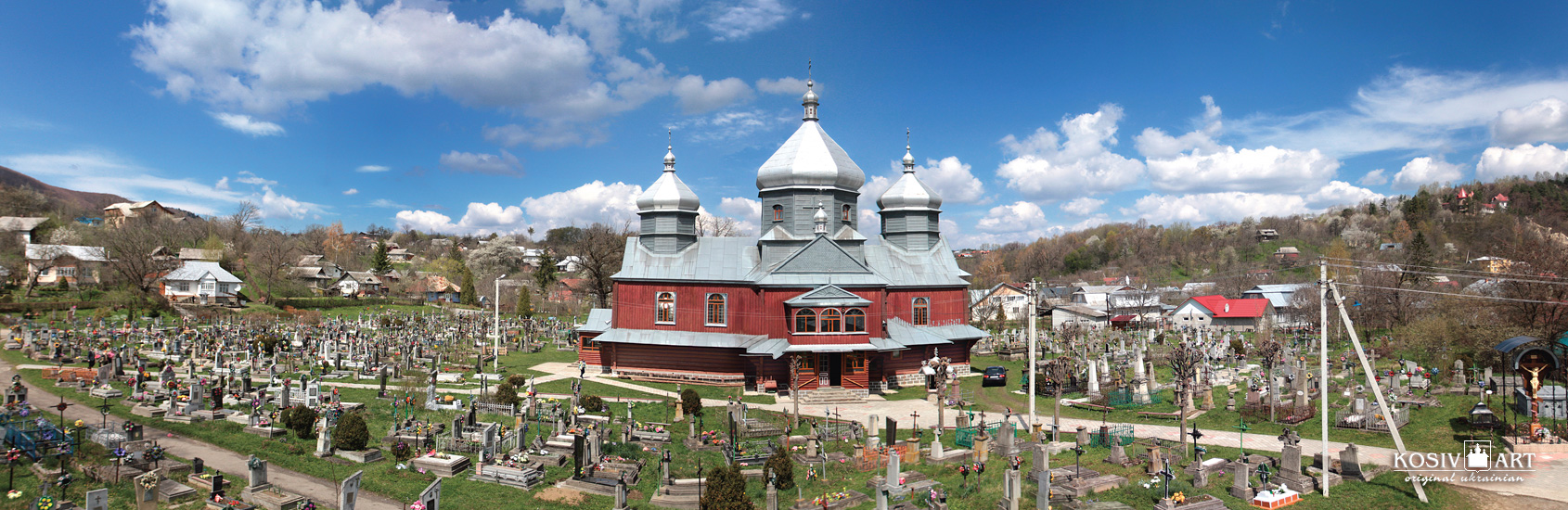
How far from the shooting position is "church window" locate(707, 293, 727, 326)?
2978 cm

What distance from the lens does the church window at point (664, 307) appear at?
100 feet

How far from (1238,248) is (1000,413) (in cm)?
10146

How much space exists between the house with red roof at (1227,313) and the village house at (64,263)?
8131cm

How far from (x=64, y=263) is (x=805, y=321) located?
5801 cm

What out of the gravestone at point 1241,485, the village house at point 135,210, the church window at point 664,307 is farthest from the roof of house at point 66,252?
the gravestone at point 1241,485

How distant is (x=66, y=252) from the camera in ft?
170

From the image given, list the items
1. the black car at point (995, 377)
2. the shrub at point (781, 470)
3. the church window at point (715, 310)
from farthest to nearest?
the church window at point (715, 310), the black car at point (995, 377), the shrub at point (781, 470)

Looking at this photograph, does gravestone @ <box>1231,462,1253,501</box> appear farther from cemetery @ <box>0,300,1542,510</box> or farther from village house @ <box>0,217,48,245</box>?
village house @ <box>0,217,48,245</box>

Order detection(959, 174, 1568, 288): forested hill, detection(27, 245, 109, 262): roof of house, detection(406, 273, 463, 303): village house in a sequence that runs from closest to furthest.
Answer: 1. detection(27, 245, 109, 262): roof of house
2. detection(406, 273, 463, 303): village house
3. detection(959, 174, 1568, 288): forested hill

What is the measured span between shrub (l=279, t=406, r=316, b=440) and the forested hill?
7731 cm

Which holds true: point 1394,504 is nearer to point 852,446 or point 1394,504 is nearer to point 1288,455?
point 1288,455

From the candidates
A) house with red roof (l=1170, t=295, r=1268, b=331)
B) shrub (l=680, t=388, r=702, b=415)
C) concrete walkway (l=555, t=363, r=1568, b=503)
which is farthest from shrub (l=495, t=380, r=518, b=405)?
house with red roof (l=1170, t=295, r=1268, b=331)

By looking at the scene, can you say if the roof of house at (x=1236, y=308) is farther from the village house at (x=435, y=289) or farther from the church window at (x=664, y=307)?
the village house at (x=435, y=289)

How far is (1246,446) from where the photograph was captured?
17891mm
